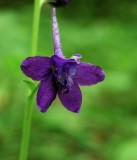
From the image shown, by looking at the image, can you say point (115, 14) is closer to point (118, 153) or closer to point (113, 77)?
point (113, 77)

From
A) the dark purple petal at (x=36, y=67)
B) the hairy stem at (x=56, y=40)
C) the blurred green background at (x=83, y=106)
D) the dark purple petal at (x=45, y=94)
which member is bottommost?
the dark purple petal at (x=45, y=94)

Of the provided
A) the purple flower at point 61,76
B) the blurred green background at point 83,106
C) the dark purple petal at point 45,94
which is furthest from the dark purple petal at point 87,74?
the blurred green background at point 83,106

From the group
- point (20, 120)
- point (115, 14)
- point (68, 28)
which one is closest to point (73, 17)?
point (115, 14)

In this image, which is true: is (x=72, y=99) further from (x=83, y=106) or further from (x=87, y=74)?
(x=83, y=106)

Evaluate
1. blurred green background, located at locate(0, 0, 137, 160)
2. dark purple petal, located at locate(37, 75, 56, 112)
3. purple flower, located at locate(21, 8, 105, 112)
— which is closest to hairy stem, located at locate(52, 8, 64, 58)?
purple flower, located at locate(21, 8, 105, 112)

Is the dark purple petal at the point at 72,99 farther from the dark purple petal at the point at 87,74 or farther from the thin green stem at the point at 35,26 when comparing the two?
the thin green stem at the point at 35,26

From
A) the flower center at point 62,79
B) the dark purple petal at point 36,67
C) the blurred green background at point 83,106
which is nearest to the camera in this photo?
the dark purple petal at point 36,67

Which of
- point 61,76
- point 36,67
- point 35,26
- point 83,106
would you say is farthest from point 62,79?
point 83,106
